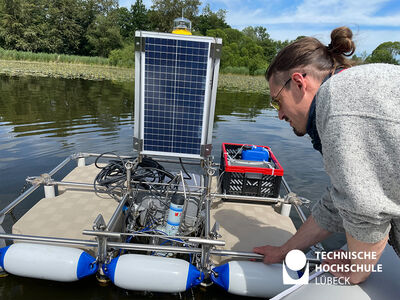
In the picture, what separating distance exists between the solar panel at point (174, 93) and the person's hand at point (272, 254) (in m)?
1.59

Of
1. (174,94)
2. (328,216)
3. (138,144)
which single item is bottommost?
(138,144)

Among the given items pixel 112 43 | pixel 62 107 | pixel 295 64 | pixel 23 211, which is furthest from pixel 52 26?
pixel 295 64

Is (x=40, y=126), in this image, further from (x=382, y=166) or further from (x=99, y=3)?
(x=99, y=3)

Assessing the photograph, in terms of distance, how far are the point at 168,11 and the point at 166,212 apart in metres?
57.2

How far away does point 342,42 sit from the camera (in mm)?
1294

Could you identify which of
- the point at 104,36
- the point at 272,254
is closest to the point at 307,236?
the point at 272,254

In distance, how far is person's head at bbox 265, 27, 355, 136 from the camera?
1246 mm

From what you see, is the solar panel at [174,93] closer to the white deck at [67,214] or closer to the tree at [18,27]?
the white deck at [67,214]

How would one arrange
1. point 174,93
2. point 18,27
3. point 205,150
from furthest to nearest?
point 18,27, point 205,150, point 174,93

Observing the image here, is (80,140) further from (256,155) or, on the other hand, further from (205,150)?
(256,155)

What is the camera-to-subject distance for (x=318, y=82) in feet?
4.10

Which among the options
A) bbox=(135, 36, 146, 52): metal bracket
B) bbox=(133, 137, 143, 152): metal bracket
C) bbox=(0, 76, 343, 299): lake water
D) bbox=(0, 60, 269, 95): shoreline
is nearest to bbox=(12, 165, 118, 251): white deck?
bbox=(0, 76, 343, 299): lake water

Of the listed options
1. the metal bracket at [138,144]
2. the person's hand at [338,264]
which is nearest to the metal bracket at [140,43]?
the metal bracket at [138,144]

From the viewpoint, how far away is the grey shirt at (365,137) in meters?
0.93
